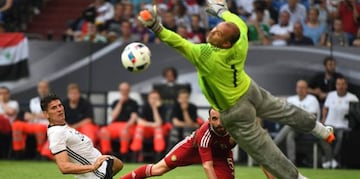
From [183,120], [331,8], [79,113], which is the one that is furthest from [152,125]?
[331,8]

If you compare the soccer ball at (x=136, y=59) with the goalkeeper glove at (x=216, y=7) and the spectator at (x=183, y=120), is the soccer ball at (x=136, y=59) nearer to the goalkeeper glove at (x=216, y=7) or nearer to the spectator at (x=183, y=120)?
the goalkeeper glove at (x=216, y=7)

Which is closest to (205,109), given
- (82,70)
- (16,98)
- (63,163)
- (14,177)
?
(82,70)

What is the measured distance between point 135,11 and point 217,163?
1066 cm

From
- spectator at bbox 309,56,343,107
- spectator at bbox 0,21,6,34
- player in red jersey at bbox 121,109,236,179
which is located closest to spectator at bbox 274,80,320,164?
spectator at bbox 309,56,343,107

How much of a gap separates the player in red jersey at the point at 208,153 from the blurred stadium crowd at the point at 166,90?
6.15m

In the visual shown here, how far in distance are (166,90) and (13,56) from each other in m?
3.29

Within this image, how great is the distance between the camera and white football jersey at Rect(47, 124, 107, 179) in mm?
11008

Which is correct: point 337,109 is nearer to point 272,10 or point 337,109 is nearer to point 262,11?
point 262,11

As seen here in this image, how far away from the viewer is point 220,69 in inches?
431

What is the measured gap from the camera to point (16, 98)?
66.6 ft

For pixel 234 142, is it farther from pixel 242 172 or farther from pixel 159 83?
pixel 159 83

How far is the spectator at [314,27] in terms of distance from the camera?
2005 centimetres

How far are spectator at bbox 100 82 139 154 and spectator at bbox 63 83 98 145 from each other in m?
0.25

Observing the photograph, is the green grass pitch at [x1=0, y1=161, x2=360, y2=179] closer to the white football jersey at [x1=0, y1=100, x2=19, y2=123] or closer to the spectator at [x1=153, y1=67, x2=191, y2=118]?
the white football jersey at [x1=0, y1=100, x2=19, y2=123]
